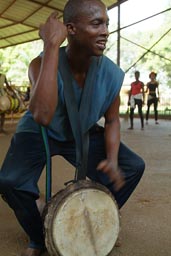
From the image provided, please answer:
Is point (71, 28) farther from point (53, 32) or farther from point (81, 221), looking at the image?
point (81, 221)

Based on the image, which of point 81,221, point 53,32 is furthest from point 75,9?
point 81,221

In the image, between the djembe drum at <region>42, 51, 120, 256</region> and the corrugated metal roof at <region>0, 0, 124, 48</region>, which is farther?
the corrugated metal roof at <region>0, 0, 124, 48</region>

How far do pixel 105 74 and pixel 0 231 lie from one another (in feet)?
3.93

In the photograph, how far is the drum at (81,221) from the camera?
196 centimetres

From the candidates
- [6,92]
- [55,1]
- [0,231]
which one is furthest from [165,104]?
[0,231]

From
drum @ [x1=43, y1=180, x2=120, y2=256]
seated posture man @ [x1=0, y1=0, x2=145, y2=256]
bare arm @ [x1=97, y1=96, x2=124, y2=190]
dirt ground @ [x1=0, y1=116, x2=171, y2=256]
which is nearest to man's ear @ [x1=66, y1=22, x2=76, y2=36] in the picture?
seated posture man @ [x1=0, y1=0, x2=145, y2=256]

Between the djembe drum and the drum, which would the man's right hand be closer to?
the djembe drum

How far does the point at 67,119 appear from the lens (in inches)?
89.6

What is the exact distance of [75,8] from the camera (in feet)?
6.86

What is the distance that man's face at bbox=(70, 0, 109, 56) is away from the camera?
2066mm

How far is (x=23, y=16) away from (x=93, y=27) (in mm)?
11630

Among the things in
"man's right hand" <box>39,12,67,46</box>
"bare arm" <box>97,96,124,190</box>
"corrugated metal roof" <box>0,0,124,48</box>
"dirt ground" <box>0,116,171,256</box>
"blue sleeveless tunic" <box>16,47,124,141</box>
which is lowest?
"dirt ground" <box>0,116,171,256</box>

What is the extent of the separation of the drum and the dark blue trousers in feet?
0.69

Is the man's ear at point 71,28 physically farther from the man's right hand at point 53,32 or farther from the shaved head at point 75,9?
the man's right hand at point 53,32
